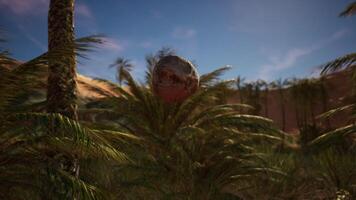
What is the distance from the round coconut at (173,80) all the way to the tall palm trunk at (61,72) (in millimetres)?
1236

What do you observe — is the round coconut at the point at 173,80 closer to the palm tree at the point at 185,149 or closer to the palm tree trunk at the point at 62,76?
the palm tree trunk at the point at 62,76

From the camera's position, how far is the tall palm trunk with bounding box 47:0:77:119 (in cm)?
536

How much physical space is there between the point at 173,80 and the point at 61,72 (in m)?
1.68

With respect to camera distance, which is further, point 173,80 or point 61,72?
point 61,72

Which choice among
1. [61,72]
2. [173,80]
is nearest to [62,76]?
[61,72]

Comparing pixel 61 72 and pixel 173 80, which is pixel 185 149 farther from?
pixel 61 72

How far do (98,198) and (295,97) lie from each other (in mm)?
29293

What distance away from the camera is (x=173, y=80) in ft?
16.4

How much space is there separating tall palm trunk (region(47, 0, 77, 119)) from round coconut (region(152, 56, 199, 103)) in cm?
124

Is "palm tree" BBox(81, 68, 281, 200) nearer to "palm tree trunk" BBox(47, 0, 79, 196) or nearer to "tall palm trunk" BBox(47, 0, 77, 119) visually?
"palm tree trunk" BBox(47, 0, 79, 196)

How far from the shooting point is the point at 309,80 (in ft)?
101

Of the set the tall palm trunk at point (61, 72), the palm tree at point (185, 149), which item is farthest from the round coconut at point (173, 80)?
the palm tree at point (185, 149)

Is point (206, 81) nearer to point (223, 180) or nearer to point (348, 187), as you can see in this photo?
point (223, 180)

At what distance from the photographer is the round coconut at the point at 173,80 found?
5.01m
